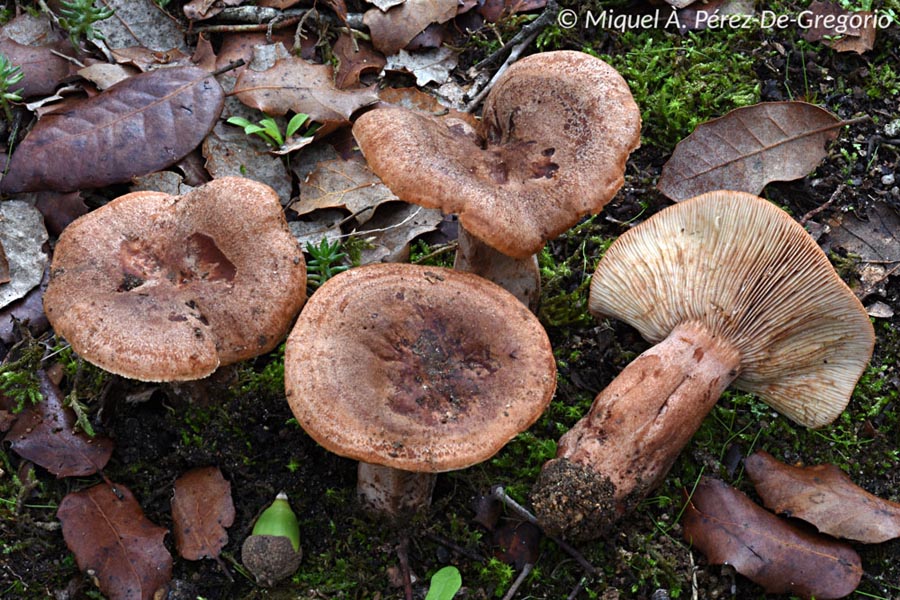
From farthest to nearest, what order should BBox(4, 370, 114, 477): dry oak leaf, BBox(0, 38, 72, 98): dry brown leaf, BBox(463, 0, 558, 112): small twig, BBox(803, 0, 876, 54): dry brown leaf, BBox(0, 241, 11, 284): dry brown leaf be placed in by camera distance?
BBox(463, 0, 558, 112): small twig < BBox(803, 0, 876, 54): dry brown leaf < BBox(0, 38, 72, 98): dry brown leaf < BBox(0, 241, 11, 284): dry brown leaf < BBox(4, 370, 114, 477): dry oak leaf

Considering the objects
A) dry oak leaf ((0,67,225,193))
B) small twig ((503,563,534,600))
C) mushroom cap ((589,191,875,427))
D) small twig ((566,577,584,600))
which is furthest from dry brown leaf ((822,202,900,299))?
dry oak leaf ((0,67,225,193))

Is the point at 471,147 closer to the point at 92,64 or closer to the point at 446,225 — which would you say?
the point at 446,225

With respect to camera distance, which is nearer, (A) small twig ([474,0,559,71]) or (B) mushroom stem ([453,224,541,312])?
(B) mushroom stem ([453,224,541,312])

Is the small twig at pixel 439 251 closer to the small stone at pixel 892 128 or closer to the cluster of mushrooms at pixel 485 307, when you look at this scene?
the cluster of mushrooms at pixel 485 307

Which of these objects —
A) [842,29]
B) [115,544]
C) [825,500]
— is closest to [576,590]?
[825,500]

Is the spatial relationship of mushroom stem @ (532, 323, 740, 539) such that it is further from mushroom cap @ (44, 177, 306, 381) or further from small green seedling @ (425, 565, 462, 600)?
mushroom cap @ (44, 177, 306, 381)

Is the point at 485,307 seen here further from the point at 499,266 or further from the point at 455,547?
the point at 455,547

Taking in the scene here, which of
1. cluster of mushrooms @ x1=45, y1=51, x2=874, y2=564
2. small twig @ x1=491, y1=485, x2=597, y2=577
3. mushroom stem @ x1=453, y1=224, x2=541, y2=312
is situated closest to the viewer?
cluster of mushrooms @ x1=45, y1=51, x2=874, y2=564
